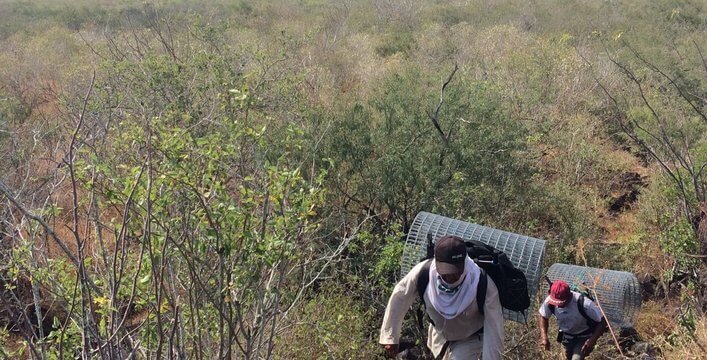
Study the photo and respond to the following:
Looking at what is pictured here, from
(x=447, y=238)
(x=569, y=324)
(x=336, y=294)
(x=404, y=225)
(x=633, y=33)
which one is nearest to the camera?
(x=447, y=238)

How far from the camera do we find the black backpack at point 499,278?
142 inches

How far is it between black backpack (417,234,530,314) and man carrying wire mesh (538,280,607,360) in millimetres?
1668

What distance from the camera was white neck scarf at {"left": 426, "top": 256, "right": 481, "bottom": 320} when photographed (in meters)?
3.59

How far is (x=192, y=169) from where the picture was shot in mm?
3123

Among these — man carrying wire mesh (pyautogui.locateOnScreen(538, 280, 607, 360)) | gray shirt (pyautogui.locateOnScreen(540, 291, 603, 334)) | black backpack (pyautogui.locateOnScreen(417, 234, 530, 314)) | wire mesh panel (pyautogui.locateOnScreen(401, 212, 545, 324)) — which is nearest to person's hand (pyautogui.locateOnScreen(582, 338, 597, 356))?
man carrying wire mesh (pyautogui.locateOnScreen(538, 280, 607, 360))

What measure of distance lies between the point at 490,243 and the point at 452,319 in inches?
48.5

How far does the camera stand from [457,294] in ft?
11.8

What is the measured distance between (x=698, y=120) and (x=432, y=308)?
8850 millimetres

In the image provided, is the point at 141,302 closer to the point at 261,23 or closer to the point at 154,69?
the point at 154,69

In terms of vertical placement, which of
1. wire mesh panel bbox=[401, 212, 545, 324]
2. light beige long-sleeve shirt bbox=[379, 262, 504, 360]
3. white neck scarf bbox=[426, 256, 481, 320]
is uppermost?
white neck scarf bbox=[426, 256, 481, 320]

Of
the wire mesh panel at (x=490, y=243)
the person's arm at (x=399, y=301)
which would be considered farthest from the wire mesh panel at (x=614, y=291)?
the person's arm at (x=399, y=301)

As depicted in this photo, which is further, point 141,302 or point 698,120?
point 698,120

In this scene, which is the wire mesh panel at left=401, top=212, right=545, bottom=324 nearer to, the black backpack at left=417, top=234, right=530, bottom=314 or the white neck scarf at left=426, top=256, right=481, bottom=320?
the black backpack at left=417, top=234, right=530, bottom=314

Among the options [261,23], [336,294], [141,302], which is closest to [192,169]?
[141,302]
